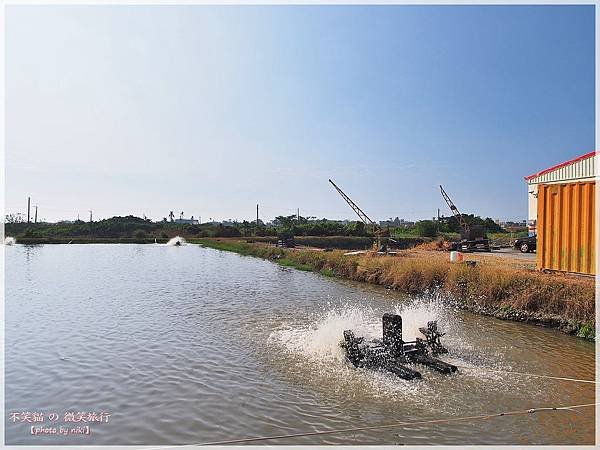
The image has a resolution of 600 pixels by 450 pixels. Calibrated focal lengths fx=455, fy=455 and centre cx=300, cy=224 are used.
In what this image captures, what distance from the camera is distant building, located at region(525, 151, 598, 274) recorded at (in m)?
13.9

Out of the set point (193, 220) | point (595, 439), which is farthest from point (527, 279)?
point (193, 220)

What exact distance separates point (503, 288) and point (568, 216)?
3138 mm

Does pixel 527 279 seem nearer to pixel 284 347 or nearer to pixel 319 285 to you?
pixel 284 347

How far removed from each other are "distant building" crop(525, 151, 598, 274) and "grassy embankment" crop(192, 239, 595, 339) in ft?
2.64

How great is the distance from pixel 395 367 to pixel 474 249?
24869 mm

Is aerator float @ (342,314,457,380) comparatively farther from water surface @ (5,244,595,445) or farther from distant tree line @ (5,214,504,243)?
distant tree line @ (5,214,504,243)

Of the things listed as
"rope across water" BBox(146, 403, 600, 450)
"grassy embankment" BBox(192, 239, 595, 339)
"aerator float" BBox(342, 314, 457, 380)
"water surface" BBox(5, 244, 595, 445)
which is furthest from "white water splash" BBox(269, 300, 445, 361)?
"rope across water" BBox(146, 403, 600, 450)

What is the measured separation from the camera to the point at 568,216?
14797mm

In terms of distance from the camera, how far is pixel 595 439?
6.25 meters

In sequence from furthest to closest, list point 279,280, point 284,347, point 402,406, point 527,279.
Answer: point 279,280
point 527,279
point 284,347
point 402,406

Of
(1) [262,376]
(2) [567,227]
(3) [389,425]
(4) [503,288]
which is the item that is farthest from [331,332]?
(2) [567,227]

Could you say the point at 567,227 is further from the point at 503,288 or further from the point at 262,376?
the point at 262,376

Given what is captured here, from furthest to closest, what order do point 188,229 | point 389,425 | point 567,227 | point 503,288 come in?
point 188,229, point 503,288, point 567,227, point 389,425

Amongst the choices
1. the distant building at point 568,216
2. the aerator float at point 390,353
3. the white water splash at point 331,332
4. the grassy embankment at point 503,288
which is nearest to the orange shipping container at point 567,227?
the distant building at point 568,216
